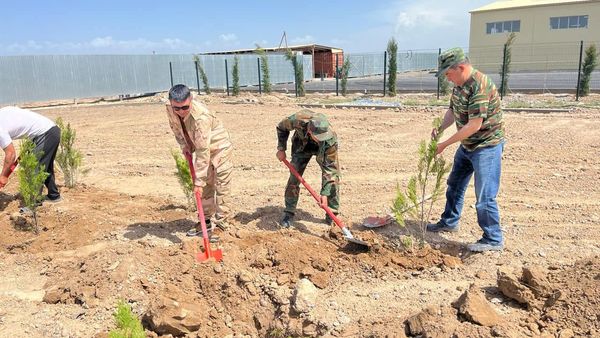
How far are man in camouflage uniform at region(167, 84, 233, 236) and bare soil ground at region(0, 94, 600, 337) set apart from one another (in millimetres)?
299

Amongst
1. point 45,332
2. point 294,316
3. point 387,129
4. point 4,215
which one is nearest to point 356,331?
point 294,316

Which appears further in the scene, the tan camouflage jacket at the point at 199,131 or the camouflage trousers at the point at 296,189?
the camouflage trousers at the point at 296,189

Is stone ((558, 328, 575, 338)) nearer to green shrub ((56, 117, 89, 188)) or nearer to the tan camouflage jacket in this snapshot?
the tan camouflage jacket

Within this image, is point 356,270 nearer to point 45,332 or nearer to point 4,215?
point 45,332

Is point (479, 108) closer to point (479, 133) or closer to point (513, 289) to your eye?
point (479, 133)

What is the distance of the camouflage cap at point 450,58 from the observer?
3816 millimetres

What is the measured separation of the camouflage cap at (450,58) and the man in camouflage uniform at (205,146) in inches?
84.1

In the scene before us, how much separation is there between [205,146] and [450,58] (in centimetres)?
225

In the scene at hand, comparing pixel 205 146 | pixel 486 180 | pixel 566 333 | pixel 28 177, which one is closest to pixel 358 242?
pixel 486 180

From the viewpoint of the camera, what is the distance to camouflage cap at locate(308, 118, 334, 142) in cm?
452

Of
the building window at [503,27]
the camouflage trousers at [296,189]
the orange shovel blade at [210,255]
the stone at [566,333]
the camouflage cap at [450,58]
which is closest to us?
the stone at [566,333]

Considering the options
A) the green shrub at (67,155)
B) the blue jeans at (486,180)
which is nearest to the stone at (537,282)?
the blue jeans at (486,180)

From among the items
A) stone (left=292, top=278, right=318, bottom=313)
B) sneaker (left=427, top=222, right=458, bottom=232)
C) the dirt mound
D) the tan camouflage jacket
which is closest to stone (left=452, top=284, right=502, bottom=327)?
the dirt mound

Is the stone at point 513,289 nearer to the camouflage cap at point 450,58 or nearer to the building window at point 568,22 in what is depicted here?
the camouflage cap at point 450,58
